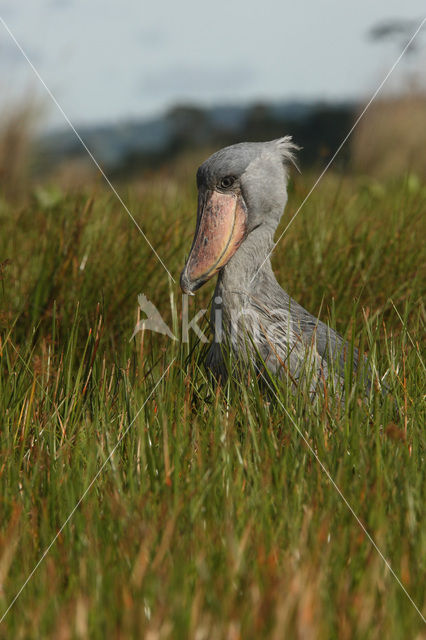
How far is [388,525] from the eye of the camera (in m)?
1.88

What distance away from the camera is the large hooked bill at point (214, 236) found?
283 centimetres

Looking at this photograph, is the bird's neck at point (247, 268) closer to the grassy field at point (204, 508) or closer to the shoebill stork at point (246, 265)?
the shoebill stork at point (246, 265)

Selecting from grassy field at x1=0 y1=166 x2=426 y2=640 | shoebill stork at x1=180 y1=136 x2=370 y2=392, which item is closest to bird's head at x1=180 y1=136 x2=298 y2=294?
→ shoebill stork at x1=180 y1=136 x2=370 y2=392

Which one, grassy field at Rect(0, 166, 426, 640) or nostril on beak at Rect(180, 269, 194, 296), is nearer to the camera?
grassy field at Rect(0, 166, 426, 640)

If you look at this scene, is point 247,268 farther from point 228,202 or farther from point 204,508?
point 204,508

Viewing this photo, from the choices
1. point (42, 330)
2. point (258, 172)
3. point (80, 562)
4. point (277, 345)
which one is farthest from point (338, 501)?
point (42, 330)

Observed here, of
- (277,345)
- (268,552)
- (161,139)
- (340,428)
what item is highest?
(161,139)

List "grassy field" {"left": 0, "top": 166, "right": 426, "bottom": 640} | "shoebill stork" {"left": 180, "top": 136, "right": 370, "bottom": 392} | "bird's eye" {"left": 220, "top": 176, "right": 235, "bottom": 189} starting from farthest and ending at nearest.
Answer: "bird's eye" {"left": 220, "top": 176, "right": 235, "bottom": 189}
"shoebill stork" {"left": 180, "top": 136, "right": 370, "bottom": 392}
"grassy field" {"left": 0, "top": 166, "right": 426, "bottom": 640}

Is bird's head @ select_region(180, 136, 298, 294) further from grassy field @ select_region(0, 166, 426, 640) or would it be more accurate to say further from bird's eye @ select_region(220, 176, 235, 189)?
grassy field @ select_region(0, 166, 426, 640)

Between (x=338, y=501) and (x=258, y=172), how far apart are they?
1.42 meters

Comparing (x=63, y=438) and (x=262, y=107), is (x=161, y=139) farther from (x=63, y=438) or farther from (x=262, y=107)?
(x=63, y=438)

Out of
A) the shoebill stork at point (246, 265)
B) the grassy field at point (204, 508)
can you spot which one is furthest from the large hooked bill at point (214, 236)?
the grassy field at point (204, 508)

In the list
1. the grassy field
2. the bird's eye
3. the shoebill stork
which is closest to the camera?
the grassy field

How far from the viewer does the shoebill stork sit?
2756 mm
